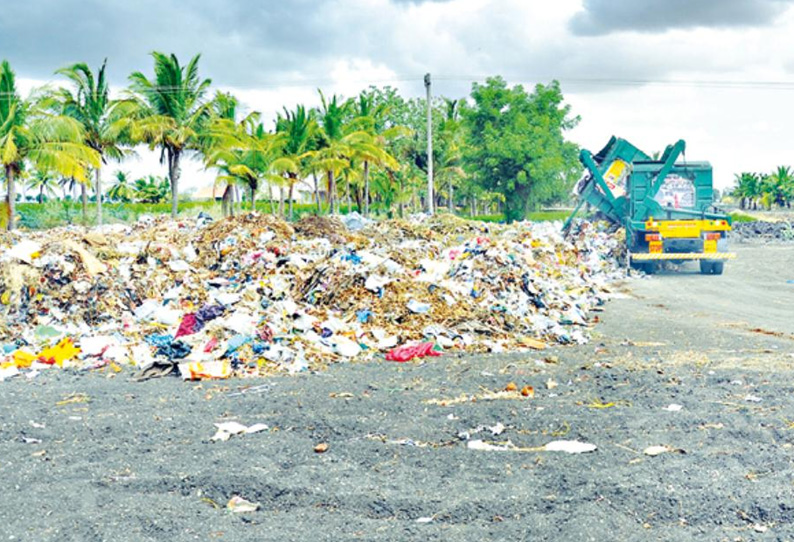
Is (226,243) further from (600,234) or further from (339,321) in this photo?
(600,234)

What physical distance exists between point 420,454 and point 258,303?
4757 millimetres

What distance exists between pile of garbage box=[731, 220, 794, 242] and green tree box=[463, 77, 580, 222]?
9147 millimetres

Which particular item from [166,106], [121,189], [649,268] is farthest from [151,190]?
[649,268]

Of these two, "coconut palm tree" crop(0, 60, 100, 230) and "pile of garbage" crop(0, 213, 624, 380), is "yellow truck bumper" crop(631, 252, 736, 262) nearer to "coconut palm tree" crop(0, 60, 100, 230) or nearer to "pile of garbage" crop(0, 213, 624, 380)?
"pile of garbage" crop(0, 213, 624, 380)

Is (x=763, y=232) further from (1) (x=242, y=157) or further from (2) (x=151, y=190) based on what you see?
(2) (x=151, y=190)

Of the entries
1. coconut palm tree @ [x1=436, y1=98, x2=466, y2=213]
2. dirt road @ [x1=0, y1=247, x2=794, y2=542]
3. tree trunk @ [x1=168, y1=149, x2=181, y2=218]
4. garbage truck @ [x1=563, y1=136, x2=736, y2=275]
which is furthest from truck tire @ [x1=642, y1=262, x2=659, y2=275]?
coconut palm tree @ [x1=436, y1=98, x2=466, y2=213]

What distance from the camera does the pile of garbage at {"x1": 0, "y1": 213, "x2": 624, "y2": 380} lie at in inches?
308

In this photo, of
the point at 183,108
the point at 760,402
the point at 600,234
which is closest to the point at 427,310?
the point at 760,402

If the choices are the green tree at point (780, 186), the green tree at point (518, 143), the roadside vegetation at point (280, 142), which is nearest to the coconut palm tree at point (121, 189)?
the roadside vegetation at point (280, 142)

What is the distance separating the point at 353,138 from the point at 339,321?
22619 millimetres

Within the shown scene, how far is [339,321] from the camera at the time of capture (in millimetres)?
8562

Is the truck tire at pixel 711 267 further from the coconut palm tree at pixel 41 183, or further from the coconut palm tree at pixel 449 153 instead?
the coconut palm tree at pixel 41 183

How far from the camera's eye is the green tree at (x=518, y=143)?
125ft

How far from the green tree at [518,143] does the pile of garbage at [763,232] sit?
9147 millimetres
